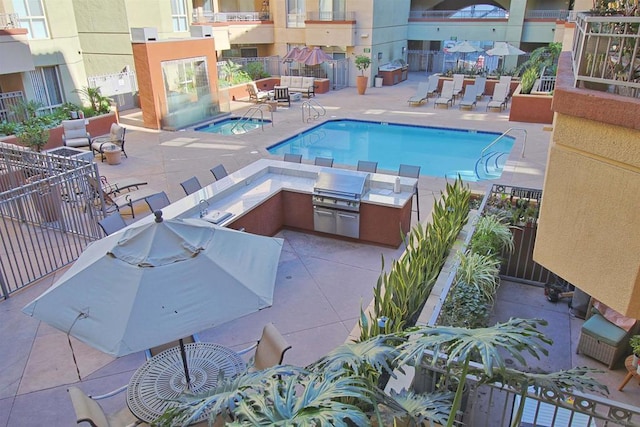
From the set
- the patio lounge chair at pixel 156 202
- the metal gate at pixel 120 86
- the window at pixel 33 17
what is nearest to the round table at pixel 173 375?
the patio lounge chair at pixel 156 202

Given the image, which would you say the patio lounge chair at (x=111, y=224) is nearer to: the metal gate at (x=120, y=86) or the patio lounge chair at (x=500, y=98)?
the metal gate at (x=120, y=86)

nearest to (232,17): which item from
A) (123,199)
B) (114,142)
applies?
(114,142)

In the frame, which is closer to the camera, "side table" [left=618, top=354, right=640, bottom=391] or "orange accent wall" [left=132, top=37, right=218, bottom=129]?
"side table" [left=618, top=354, right=640, bottom=391]

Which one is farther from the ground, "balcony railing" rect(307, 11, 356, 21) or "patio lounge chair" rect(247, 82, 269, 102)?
"balcony railing" rect(307, 11, 356, 21)

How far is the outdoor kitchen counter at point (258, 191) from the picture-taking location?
8312mm

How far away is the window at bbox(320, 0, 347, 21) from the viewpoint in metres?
27.9

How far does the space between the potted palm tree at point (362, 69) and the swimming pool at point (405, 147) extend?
5.88 meters

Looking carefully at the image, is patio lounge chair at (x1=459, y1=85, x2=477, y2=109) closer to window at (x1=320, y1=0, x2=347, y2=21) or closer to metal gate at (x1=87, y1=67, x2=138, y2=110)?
window at (x1=320, y1=0, x2=347, y2=21)

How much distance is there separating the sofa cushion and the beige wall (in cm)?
262

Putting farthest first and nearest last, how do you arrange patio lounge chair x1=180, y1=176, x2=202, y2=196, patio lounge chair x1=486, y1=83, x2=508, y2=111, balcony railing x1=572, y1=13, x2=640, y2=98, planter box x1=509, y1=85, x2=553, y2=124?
patio lounge chair x1=486, y1=83, x2=508, y2=111 → planter box x1=509, y1=85, x2=553, y2=124 → patio lounge chair x1=180, y1=176, x2=202, y2=196 → balcony railing x1=572, y1=13, x2=640, y2=98

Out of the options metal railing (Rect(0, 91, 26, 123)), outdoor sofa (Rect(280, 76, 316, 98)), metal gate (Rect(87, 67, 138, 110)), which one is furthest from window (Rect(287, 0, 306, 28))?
metal railing (Rect(0, 91, 26, 123))

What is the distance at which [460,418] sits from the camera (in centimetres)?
435

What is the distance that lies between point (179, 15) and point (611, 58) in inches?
929

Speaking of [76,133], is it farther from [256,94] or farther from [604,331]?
[604,331]
